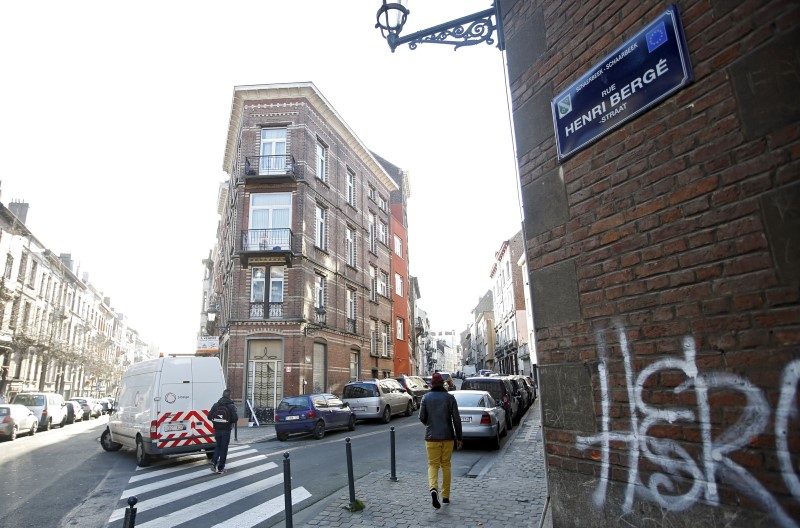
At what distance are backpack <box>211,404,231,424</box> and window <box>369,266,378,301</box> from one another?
20739mm

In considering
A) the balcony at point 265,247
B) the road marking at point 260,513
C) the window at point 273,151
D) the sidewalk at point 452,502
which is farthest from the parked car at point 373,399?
the window at point 273,151

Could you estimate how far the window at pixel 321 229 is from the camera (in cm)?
2515

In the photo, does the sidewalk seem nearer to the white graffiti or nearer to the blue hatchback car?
the white graffiti

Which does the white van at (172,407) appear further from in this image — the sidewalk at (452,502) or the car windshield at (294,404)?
the sidewalk at (452,502)

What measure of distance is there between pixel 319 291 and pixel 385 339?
9.75 m

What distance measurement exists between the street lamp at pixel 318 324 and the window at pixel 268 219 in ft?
13.1

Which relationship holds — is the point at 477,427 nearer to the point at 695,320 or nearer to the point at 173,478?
the point at 173,478

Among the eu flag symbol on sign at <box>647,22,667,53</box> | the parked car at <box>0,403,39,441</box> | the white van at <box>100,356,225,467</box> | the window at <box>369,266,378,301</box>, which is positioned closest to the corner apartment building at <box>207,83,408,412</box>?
the window at <box>369,266,378,301</box>

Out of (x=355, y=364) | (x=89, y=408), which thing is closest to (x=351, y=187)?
(x=355, y=364)

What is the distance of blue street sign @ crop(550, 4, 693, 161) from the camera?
9.24ft

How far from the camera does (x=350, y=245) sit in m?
29.1

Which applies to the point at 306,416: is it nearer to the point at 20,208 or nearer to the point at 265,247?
the point at 265,247

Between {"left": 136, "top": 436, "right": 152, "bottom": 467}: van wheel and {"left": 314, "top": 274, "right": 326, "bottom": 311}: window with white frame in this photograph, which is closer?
{"left": 136, "top": 436, "right": 152, "bottom": 467}: van wheel

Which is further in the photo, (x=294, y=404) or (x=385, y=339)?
(x=385, y=339)
